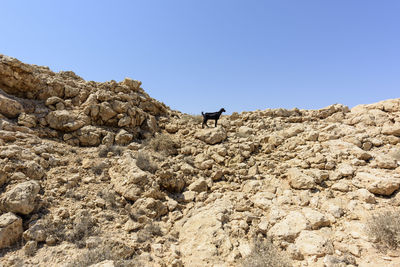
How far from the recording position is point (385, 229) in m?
3.77

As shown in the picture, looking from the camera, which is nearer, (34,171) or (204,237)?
(204,237)

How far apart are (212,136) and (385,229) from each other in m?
5.57

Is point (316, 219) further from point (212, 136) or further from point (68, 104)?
point (68, 104)

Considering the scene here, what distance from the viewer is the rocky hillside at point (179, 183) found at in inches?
156

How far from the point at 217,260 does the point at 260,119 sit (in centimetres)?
699

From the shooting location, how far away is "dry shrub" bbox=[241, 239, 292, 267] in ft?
11.6

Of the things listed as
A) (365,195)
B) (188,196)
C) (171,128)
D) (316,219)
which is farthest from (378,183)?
(171,128)

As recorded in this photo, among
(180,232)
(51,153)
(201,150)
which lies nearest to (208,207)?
(180,232)

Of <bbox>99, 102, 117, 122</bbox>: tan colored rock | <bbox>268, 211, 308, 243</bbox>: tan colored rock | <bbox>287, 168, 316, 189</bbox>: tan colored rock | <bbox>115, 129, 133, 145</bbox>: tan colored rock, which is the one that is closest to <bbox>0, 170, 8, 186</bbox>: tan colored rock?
<bbox>115, 129, 133, 145</bbox>: tan colored rock

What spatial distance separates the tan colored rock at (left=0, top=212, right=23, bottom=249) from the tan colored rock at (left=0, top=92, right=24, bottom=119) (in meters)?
4.07

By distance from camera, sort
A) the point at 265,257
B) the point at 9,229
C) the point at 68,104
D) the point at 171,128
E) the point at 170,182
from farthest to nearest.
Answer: the point at 171,128
the point at 68,104
the point at 170,182
the point at 9,229
the point at 265,257

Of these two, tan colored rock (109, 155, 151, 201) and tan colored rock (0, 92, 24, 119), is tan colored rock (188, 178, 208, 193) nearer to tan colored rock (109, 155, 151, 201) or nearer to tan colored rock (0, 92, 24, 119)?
tan colored rock (109, 155, 151, 201)

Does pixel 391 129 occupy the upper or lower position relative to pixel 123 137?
upper

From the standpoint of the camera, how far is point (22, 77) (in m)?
7.48
